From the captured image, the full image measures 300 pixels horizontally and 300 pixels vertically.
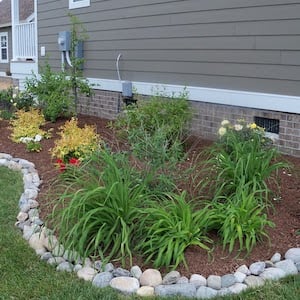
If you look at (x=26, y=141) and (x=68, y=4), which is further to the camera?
(x=68, y=4)

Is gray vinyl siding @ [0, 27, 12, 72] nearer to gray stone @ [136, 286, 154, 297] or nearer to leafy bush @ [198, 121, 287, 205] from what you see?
leafy bush @ [198, 121, 287, 205]

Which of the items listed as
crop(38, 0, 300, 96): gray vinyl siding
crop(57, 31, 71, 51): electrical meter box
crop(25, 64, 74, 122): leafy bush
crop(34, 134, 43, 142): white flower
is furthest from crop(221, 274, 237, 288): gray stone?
crop(57, 31, 71, 51): electrical meter box

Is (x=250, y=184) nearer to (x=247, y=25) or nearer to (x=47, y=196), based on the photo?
(x=47, y=196)

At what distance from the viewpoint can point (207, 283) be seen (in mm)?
3137

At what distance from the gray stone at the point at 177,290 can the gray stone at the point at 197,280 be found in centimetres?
4

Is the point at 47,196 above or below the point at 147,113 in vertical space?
below

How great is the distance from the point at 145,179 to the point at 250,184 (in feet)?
2.69

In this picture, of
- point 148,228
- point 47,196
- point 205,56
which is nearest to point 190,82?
point 205,56

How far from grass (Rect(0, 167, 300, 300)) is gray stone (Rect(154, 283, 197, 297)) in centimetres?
16

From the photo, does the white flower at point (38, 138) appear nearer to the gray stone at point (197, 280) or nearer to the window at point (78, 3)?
the window at point (78, 3)

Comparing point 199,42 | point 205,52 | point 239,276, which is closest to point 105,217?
point 239,276

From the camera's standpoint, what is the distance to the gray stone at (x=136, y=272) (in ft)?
10.6

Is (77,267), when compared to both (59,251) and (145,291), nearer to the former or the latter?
(59,251)

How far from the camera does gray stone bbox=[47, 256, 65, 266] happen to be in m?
3.53
